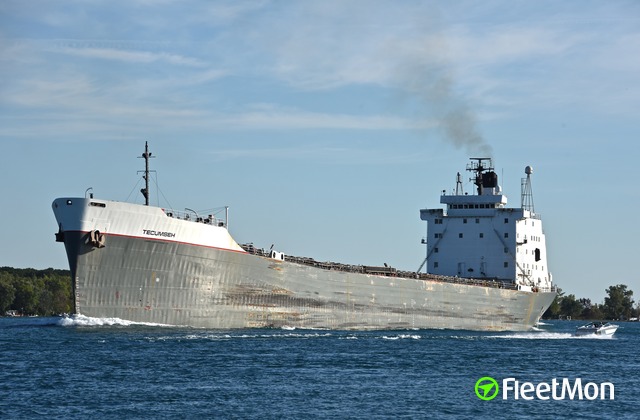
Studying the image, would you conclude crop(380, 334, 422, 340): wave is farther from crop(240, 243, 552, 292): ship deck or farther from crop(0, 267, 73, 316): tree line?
crop(0, 267, 73, 316): tree line

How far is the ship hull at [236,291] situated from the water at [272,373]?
1174mm

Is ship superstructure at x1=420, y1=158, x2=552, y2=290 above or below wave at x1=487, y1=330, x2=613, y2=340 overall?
above

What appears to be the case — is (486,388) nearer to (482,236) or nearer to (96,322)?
(96,322)

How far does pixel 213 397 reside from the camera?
108 feet

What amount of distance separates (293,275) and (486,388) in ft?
75.9

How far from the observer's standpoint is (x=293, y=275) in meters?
58.5

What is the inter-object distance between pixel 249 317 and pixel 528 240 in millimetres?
30977

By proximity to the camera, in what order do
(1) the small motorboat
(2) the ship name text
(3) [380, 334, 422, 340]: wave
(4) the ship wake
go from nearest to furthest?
(4) the ship wake, (2) the ship name text, (3) [380, 334, 422, 340]: wave, (1) the small motorboat

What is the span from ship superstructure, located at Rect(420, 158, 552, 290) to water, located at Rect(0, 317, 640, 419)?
823 inches

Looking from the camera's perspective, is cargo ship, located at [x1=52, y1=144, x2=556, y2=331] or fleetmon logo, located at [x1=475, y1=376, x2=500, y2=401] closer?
fleetmon logo, located at [x1=475, y1=376, x2=500, y2=401]

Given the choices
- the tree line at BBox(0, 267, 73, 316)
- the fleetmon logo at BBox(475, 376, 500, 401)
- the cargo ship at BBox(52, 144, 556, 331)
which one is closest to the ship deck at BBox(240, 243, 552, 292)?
the cargo ship at BBox(52, 144, 556, 331)

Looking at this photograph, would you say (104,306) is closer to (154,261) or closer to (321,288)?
(154,261)

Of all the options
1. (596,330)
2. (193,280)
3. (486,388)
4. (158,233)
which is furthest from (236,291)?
(596,330)

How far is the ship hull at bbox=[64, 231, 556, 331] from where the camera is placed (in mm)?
50469
